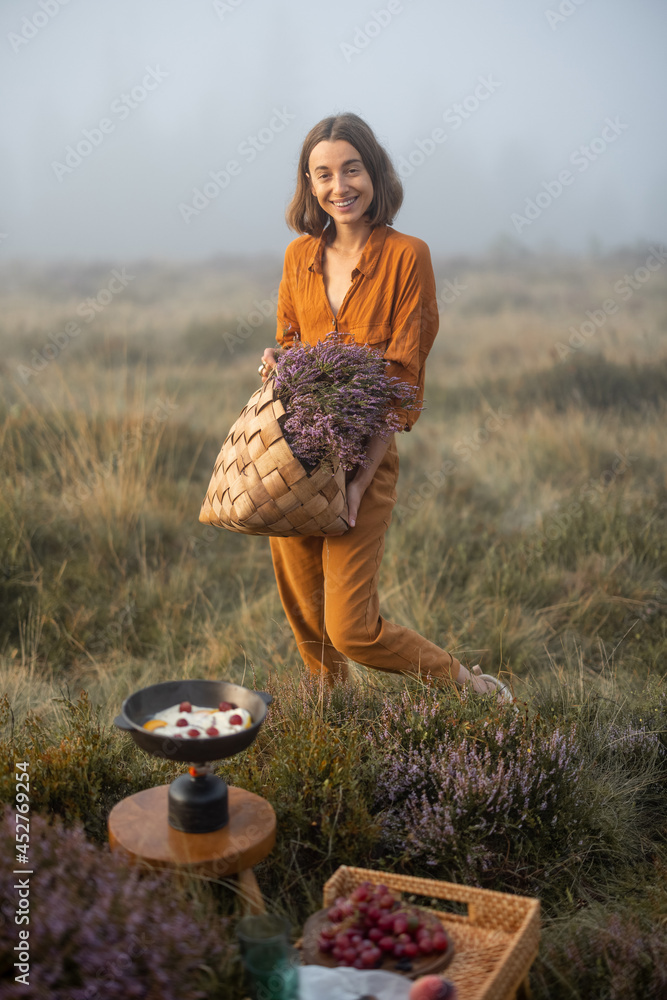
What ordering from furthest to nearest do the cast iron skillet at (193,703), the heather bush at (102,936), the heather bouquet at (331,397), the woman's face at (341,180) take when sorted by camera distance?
the woman's face at (341,180) < the heather bouquet at (331,397) < the cast iron skillet at (193,703) < the heather bush at (102,936)

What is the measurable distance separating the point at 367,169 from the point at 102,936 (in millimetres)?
2621

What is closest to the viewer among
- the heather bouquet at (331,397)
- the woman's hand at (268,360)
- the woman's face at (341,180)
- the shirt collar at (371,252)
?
the heather bouquet at (331,397)

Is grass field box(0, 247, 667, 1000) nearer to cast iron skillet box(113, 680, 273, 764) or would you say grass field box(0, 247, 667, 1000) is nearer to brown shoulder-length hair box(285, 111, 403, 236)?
cast iron skillet box(113, 680, 273, 764)

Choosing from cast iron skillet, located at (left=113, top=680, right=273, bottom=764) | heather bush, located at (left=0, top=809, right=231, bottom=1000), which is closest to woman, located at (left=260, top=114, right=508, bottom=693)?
cast iron skillet, located at (left=113, top=680, right=273, bottom=764)

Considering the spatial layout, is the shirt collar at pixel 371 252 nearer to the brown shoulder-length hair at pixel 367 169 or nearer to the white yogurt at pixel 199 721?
the brown shoulder-length hair at pixel 367 169

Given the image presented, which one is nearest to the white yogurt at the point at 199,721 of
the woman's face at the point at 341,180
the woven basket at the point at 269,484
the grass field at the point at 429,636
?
the grass field at the point at 429,636

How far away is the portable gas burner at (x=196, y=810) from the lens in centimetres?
226

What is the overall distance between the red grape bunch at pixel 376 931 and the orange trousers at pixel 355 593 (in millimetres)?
1186

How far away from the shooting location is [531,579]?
521cm

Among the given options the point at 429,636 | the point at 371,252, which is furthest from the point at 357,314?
the point at 429,636

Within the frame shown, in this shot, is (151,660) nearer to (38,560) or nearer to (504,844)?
(38,560)

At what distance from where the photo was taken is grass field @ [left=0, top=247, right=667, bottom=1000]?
9.11ft

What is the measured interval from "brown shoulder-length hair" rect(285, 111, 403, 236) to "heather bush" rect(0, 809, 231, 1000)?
2.44 m

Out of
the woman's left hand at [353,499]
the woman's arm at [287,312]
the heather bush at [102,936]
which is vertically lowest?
the heather bush at [102,936]
